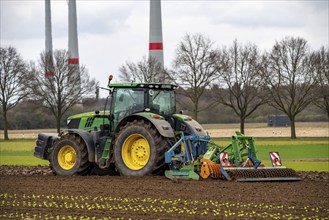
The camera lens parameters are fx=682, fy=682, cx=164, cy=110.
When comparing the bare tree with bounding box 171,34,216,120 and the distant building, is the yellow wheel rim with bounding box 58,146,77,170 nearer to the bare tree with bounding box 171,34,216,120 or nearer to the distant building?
the bare tree with bounding box 171,34,216,120

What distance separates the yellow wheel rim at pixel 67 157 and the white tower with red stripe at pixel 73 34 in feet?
149

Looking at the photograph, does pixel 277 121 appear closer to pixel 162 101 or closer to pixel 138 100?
pixel 162 101

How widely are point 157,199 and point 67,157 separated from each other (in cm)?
690

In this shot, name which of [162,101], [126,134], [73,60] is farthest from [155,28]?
[126,134]

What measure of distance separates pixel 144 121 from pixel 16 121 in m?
62.6

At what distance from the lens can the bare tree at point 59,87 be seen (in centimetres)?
5950

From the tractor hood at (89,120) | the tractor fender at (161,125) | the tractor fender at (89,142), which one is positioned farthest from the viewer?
the tractor hood at (89,120)

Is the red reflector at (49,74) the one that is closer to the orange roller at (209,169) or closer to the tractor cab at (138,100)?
the tractor cab at (138,100)

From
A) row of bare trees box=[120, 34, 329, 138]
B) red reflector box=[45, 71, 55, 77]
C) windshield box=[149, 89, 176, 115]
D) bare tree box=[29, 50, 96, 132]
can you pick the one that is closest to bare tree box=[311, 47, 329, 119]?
row of bare trees box=[120, 34, 329, 138]

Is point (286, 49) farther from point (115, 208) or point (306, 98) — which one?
point (115, 208)

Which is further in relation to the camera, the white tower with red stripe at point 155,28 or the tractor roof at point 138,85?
the white tower with red stripe at point 155,28

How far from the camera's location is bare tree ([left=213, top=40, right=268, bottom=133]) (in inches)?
2136

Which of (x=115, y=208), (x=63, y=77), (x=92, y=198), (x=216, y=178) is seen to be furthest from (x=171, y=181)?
(x=63, y=77)

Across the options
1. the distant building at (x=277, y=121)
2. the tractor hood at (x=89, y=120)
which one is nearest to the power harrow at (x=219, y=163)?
the tractor hood at (x=89, y=120)
